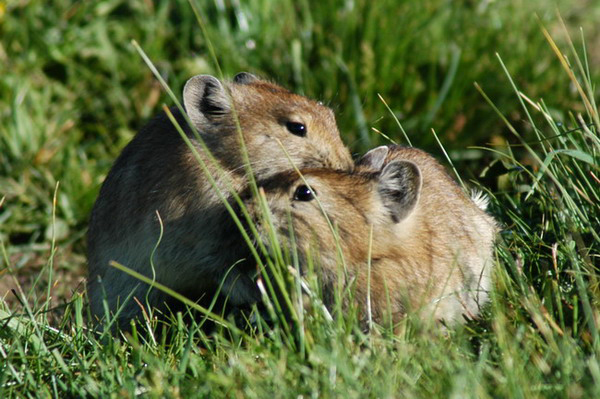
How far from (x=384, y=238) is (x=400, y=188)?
0.27 metres

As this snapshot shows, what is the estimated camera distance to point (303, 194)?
165 inches

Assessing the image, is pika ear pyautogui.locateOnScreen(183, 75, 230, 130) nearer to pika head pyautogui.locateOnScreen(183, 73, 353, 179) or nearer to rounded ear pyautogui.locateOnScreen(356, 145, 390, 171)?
pika head pyautogui.locateOnScreen(183, 73, 353, 179)

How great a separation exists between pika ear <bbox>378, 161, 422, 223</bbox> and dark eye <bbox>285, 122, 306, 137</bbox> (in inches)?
24.1

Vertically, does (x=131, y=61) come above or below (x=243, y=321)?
above

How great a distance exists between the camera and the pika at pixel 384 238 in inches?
162

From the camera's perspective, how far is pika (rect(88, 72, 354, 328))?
455 cm

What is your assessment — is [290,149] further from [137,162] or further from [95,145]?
[95,145]

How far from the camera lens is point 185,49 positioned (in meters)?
7.30

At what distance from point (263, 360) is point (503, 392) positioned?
0.93 meters

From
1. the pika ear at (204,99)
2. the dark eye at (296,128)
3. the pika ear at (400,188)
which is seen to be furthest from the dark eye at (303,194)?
the pika ear at (204,99)

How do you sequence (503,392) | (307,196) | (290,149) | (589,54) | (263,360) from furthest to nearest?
(589,54) < (290,149) < (307,196) < (263,360) < (503,392)

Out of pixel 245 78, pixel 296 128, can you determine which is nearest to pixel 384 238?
pixel 296 128

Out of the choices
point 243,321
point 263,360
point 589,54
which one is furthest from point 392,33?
point 263,360

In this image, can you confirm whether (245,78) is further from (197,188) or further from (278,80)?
(278,80)
